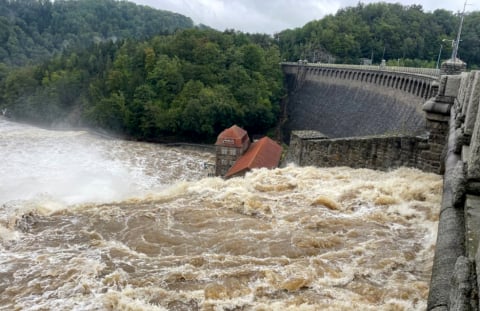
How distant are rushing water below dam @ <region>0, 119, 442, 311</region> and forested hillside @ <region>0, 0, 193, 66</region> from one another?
300ft

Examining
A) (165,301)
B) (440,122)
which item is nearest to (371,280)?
(165,301)

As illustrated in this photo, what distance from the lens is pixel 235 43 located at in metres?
56.5

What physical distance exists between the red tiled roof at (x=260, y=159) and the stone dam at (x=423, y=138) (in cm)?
575

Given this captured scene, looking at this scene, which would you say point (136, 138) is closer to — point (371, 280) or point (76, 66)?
point (76, 66)

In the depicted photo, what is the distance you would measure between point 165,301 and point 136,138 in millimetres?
36153

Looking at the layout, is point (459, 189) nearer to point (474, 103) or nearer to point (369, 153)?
point (474, 103)

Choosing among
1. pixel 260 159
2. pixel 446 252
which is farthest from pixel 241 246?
pixel 260 159

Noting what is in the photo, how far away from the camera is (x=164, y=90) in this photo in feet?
149

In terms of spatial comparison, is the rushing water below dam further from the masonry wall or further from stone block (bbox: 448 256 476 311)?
stone block (bbox: 448 256 476 311)

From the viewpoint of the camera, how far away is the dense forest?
4219 centimetres

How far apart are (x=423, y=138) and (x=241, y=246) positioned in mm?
6059

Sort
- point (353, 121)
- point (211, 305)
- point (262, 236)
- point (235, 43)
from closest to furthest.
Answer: point (211, 305), point (262, 236), point (353, 121), point (235, 43)

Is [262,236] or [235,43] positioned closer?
[262,236]

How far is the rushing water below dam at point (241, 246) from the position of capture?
22.3 feet
